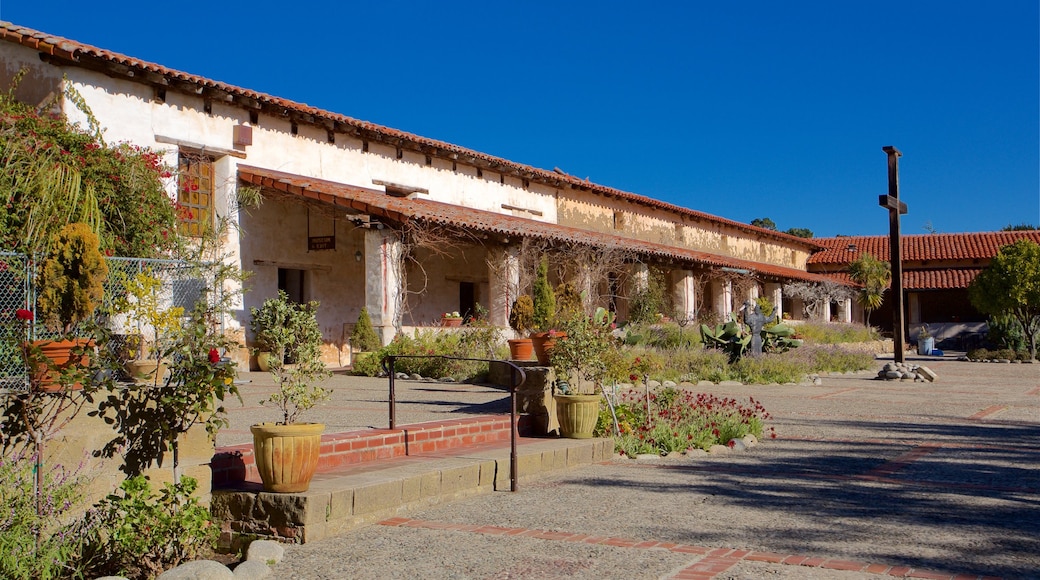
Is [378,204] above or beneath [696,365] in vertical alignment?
above

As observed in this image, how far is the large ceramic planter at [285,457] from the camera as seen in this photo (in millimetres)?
5441

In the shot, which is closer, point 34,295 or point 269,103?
point 34,295

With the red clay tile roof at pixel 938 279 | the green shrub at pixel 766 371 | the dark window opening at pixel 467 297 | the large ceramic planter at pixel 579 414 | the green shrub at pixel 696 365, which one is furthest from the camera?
the red clay tile roof at pixel 938 279

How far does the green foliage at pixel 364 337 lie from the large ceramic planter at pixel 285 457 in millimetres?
11838

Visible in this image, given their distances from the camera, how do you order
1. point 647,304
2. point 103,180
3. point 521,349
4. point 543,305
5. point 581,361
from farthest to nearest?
point 647,304 → point 543,305 → point 521,349 → point 103,180 → point 581,361

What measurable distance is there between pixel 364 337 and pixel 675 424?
9.16 m

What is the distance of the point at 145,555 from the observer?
187 inches

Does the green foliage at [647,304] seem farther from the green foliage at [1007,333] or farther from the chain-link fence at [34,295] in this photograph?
the chain-link fence at [34,295]

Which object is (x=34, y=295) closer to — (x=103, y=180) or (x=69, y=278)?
(x=69, y=278)

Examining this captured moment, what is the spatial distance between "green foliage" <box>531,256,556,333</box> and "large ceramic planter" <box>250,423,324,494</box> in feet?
37.8

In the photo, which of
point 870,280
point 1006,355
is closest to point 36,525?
point 1006,355

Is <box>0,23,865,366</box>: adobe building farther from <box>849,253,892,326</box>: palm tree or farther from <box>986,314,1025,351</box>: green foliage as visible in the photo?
<box>849,253,892,326</box>: palm tree

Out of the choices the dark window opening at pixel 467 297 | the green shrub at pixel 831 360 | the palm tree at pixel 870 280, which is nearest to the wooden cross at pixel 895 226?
the green shrub at pixel 831 360

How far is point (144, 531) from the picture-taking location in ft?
15.5
